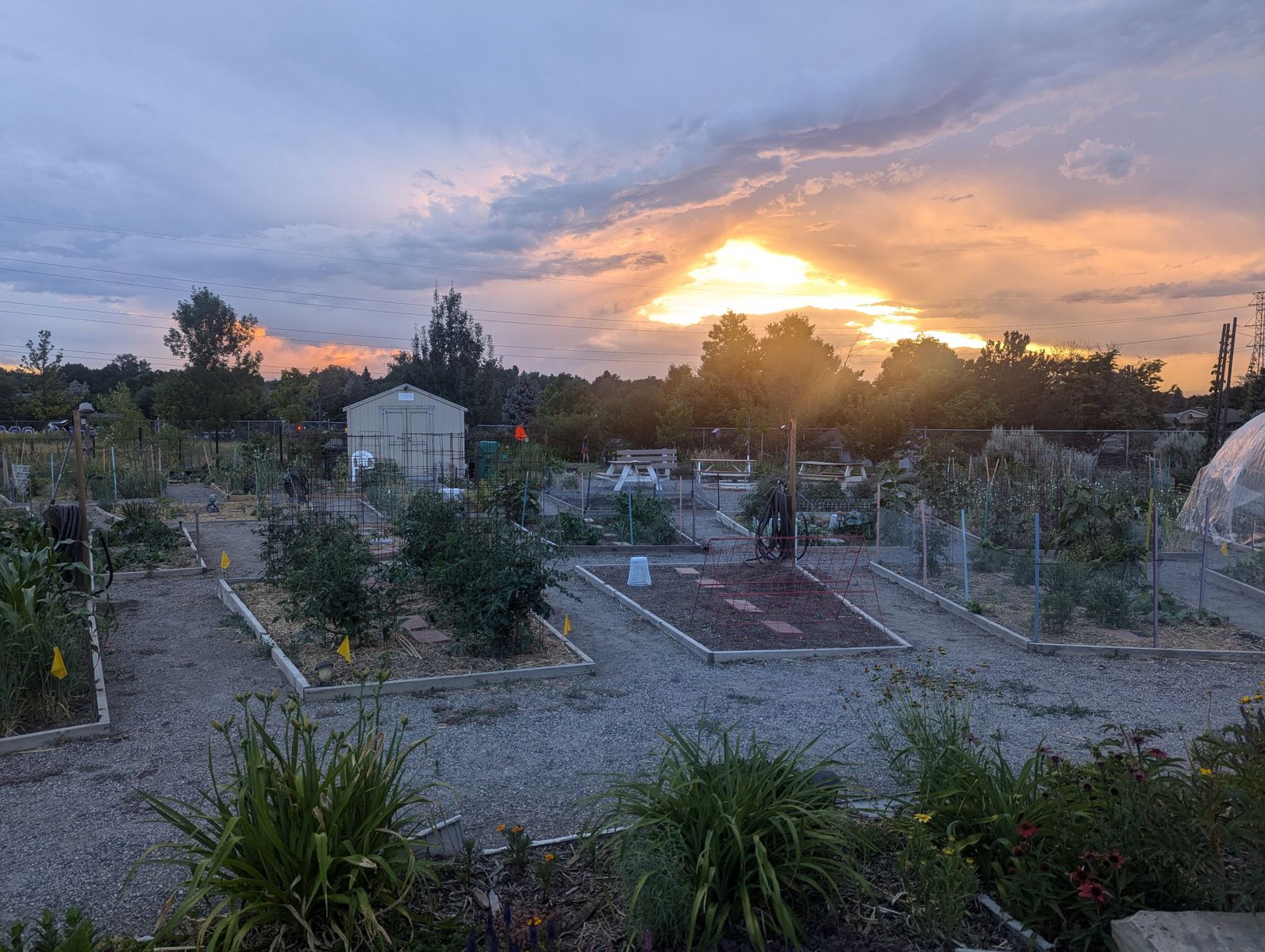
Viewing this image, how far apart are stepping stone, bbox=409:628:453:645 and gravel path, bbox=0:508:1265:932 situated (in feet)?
4.63

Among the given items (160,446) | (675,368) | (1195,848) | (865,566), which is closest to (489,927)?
(1195,848)

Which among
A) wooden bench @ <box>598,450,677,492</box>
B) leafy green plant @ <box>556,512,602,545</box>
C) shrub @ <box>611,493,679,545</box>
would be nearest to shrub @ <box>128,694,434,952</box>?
leafy green plant @ <box>556,512,602,545</box>

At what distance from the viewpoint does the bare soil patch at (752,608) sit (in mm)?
9266

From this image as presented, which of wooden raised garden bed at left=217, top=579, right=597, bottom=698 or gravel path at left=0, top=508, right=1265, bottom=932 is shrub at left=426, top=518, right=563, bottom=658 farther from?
gravel path at left=0, top=508, right=1265, bottom=932

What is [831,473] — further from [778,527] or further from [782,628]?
[782,628]

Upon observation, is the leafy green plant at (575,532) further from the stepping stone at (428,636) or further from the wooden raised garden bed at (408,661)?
the stepping stone at (428,636)

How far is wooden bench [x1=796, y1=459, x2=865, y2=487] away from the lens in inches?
884

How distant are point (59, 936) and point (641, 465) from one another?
2450 cm

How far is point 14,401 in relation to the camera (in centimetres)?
4991

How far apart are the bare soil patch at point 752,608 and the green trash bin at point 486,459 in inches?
263

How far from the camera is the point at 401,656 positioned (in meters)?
8.13

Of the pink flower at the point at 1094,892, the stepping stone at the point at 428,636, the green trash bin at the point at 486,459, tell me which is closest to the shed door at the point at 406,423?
the green trash bin at the point at 486,459

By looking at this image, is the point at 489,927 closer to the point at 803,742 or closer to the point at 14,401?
the point at 803,742

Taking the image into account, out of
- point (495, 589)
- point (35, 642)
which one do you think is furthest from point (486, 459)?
point (35, 642)
